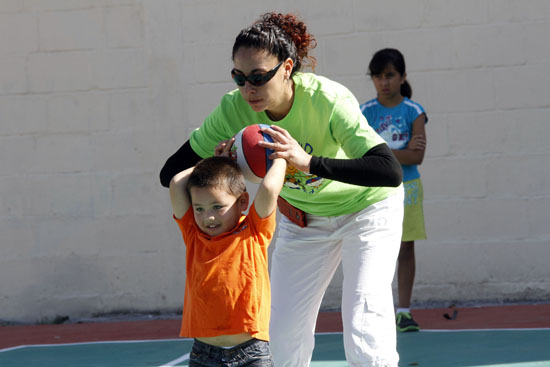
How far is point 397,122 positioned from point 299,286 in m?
2.64

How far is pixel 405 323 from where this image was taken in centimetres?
593

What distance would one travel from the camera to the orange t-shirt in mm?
3037

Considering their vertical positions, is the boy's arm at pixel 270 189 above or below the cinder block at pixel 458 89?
below

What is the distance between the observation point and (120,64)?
7426mm

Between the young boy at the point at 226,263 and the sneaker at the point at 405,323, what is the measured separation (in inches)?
116

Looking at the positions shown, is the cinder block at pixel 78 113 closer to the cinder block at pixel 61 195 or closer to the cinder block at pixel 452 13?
the cinder block at pixel 61 195

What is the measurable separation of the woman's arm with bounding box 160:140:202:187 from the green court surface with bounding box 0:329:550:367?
6.16 feet

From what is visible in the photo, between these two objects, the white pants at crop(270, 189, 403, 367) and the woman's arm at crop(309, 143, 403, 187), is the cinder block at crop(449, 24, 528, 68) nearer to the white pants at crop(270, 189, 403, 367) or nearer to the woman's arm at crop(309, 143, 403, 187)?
the white pants at crop(270, 189, 403, 367)

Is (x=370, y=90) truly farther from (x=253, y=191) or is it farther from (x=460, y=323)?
(x=460, y=323)

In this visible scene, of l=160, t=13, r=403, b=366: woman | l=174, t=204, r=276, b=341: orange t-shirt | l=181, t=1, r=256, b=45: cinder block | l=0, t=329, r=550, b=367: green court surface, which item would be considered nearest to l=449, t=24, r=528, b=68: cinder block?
l=181, t=1, r=256, b=45: cinder block

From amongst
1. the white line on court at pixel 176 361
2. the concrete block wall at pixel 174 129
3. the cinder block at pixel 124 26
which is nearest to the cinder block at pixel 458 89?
the concrete block wall at pixel 174 129

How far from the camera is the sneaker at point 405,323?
5.92 metres

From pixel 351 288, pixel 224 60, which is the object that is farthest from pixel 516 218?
pixel 351 288

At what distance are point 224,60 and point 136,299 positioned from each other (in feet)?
7.75
